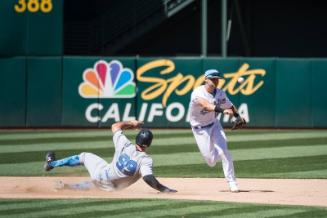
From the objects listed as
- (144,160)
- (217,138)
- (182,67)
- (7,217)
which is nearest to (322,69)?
(182,67)

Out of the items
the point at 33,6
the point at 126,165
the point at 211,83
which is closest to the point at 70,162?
the point at 126,165

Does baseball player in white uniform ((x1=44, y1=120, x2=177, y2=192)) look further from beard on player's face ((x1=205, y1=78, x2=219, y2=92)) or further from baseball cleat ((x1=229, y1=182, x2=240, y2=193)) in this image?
beard on player's face ((x1=205, y1=78, x2=219, y2=92))

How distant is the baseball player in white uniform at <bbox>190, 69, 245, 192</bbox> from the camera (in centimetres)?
1181

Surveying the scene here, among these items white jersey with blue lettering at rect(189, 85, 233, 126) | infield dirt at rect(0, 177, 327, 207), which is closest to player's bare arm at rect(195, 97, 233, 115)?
white jersey with blue lettering at rect(189, 85, 233, 126)

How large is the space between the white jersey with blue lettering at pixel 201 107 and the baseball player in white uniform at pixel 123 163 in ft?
4.97

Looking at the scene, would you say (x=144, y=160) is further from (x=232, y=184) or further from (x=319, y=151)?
(x=319, y=151)

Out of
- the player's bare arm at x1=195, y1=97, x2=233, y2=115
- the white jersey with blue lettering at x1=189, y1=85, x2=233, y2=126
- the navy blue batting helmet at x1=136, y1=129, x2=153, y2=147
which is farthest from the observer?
the white jersey with blue lettering at x1=189, y1=85, x2=233, y2=126

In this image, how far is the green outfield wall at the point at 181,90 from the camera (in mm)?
23125

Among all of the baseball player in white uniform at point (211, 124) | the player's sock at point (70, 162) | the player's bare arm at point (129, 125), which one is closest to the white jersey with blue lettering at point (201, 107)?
the baseball player in white uniform at point (211, 124)

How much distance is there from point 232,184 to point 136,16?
17.8 m

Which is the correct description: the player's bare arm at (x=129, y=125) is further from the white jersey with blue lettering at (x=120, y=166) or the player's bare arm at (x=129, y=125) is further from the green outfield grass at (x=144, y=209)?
the green outfield grass at (x=144, y=209)

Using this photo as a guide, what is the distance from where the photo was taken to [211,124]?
39.4ft

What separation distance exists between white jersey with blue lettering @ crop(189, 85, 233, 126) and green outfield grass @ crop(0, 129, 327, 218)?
1.76 meters

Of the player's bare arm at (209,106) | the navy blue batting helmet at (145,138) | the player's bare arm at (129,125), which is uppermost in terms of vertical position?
the player's bare arm at (209,106)
